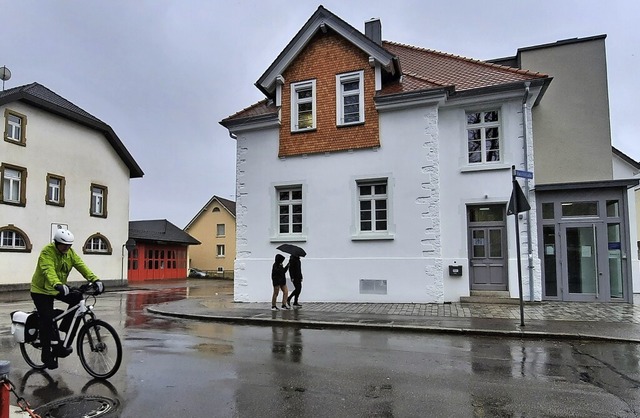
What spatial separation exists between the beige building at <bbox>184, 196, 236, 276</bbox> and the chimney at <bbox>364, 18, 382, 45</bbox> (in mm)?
33395

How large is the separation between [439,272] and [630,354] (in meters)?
6.66

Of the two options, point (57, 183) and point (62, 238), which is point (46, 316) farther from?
point (57, 183)

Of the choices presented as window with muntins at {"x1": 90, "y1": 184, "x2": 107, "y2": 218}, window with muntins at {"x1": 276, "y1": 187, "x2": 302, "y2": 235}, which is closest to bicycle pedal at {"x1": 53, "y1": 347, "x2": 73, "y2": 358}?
window with muntins at {"x1": 276, "y1": 187, "x2": 302, "y2": 235}

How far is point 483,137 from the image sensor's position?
14.9 metres

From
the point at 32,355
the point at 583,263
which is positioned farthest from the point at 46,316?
the point at 583,263

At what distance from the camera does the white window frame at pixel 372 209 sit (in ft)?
48.1

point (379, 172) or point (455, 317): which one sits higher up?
point (379, 172)

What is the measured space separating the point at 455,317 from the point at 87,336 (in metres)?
7.89

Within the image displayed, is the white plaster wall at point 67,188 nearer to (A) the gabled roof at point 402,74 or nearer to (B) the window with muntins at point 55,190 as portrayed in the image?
(B) the window with muntins at point 55,190

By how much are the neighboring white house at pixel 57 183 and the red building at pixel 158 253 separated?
13.7ft

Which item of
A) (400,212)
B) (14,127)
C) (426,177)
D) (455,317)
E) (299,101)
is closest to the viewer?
(455,317)

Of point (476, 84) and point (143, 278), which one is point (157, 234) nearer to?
point (143, 278)

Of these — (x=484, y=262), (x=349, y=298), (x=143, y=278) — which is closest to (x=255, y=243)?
(x=349, y=298)

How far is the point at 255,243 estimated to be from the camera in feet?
53.0
